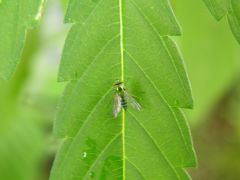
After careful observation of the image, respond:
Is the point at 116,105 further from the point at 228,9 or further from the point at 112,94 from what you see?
the point at 228,9

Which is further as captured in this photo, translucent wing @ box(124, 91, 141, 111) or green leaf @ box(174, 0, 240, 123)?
green leaf @ box(174, 0, 240, 123)

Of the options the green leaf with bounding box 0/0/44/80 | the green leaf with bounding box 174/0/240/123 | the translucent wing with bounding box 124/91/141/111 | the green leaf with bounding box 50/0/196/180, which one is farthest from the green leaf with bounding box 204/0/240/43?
the green leaf with bounding box 174/0/240/123

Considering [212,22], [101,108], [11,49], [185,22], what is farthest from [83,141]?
[212,22]

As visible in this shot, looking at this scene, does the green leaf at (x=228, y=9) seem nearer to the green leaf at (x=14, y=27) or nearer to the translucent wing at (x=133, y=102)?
the translucent wing at (x=133, y=102)

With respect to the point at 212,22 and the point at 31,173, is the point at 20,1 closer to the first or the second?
the point at 212,22

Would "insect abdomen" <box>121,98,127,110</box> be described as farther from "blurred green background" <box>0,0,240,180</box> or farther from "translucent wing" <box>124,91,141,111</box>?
"blurred green background" <box>0,0,240,180</box>

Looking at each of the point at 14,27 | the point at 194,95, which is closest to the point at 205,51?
the point at 194,95
